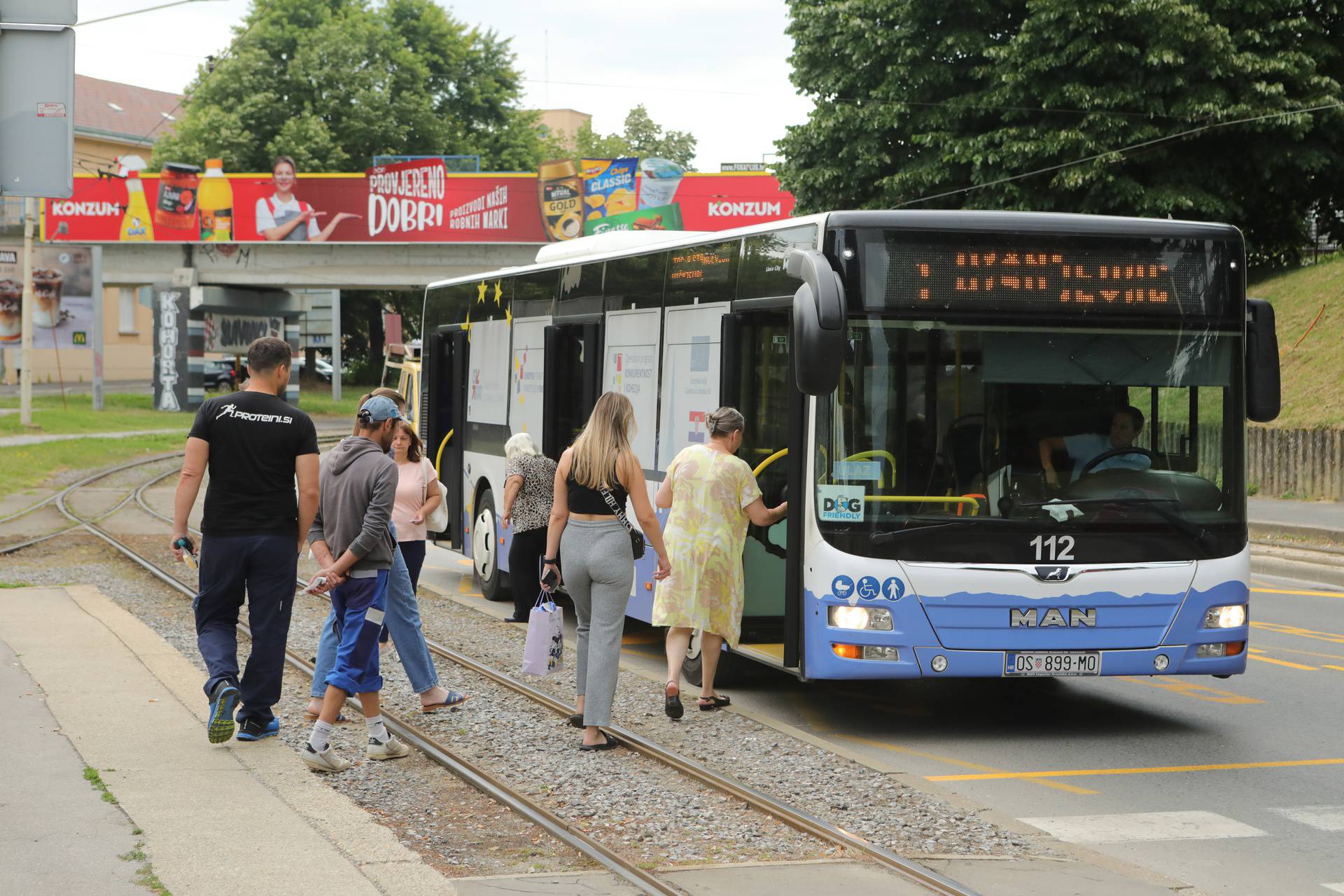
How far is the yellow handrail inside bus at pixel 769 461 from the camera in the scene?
30.6ft

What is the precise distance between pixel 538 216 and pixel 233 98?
19571mm

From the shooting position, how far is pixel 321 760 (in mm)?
7289

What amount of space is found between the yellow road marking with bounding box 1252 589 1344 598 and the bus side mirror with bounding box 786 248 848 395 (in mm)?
9938

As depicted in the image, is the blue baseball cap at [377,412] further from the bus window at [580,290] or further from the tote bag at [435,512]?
the bus window at [580,290]

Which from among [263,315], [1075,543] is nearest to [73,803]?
[1075,543]

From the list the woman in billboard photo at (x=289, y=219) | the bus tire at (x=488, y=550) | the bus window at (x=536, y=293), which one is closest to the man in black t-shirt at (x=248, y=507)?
the bus window at (x=536, y=293)

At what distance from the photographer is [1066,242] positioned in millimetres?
8734

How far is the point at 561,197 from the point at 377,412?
43959 millimetres

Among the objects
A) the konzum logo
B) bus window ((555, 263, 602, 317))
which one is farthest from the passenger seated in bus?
the konzum logo

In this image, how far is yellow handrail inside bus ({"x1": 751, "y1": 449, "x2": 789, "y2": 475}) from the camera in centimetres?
934

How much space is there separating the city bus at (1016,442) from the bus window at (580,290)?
10.4 feet

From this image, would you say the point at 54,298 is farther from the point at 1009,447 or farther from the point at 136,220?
the point at 1009,447

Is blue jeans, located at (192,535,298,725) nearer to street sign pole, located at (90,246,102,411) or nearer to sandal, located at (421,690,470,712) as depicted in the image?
sandal, located at (421,690,470,712)

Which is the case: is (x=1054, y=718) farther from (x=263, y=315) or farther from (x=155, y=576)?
(x=263, y=315)
